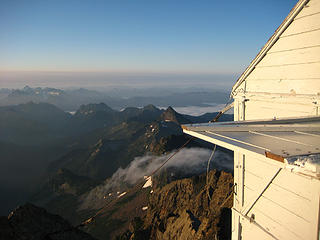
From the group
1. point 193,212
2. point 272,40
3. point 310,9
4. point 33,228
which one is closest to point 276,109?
point 272,40

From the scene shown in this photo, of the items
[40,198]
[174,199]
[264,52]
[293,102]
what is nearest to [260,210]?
[293,102]

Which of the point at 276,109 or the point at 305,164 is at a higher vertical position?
the point at 276,109

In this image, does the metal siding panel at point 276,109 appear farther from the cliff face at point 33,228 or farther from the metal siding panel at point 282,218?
the cliff face at point 33,228

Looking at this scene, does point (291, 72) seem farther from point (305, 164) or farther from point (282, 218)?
point (305, 164)

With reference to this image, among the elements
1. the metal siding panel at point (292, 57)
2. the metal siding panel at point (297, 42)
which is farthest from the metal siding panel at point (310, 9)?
the metal siding panel at point (292, 57)

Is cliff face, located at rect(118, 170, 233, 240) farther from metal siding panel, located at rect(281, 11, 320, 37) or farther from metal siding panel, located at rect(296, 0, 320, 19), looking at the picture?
metal siding panel, located at rect(296, 0, 320, 19)

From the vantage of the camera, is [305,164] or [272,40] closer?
[305,164]
